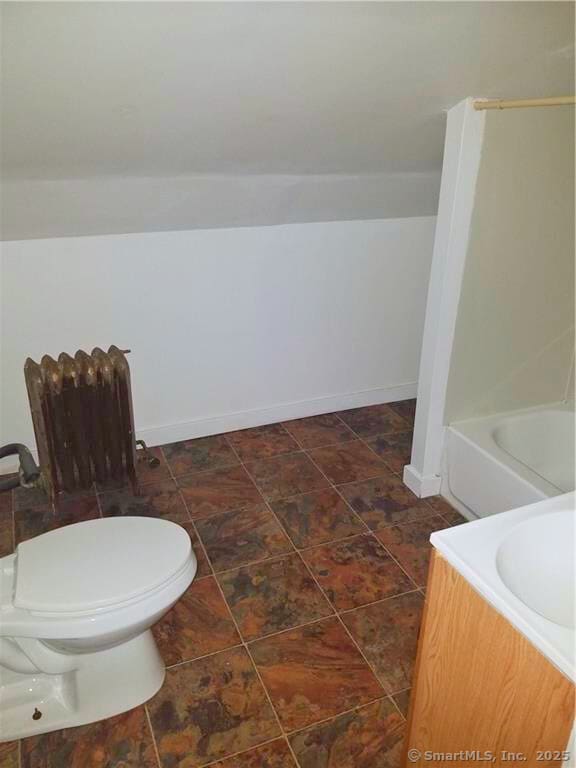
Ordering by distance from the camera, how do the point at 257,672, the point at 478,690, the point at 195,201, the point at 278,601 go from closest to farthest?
the point at 478,690, the point at 257,672, the point at 278,601, the point at 195,201

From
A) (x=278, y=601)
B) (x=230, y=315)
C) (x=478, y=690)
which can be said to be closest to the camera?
(x=478, y=690)

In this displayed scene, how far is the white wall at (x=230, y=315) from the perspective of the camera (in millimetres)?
2518

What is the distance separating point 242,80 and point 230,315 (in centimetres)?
133

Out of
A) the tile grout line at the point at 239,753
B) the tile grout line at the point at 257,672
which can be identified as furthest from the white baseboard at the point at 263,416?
the tile grout line at the point at 239,753

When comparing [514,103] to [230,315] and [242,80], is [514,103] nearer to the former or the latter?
[242,80]

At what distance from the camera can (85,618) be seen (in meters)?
1.45

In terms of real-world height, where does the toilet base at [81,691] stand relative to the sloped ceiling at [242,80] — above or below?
below

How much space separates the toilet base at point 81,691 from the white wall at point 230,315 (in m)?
1.26

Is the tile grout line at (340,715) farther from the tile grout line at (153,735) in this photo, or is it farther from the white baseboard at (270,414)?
the white baseboard at (270,414)

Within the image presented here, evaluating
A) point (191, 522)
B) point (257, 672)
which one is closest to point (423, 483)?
point (191, 522)

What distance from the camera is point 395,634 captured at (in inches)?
75.7

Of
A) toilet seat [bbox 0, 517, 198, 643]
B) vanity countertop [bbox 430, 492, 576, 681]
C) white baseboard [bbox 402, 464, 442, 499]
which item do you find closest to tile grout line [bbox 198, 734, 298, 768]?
toilet seat [bbox 0, 517, 198, 643]

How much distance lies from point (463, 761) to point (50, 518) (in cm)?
182

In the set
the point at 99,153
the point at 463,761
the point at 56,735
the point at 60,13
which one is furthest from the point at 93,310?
the point at 463,761
